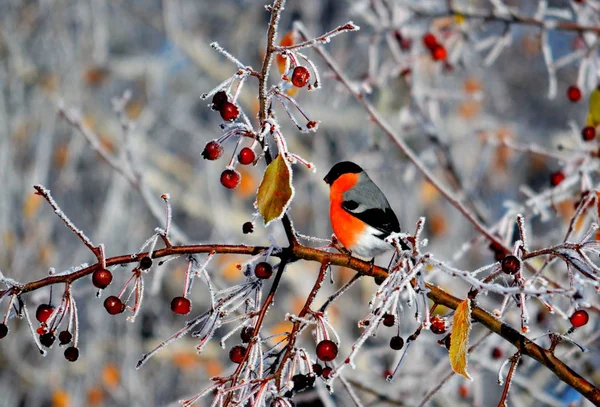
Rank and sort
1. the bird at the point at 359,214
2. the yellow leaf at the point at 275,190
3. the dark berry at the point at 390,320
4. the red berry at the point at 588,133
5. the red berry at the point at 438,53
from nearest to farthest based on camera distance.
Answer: the yellow leaf at the point at 275,190, the dark berry at the point at 390,320, the bird at the point at 359,214, the red berry at the point at 588,133, the red berry at the point at 438,53

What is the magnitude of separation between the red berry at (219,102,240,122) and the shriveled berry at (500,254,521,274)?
0.47 metres

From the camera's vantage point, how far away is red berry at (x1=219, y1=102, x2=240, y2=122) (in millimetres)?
948

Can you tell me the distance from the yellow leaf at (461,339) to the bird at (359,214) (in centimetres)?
33

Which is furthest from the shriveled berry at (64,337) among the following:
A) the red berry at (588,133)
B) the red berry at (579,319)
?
the red berry at (588,133)

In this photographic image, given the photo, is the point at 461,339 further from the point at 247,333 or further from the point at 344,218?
the point at 344,218

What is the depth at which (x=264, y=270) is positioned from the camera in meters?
1.02

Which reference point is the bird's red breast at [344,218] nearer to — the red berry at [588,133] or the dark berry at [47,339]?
the dark berry at [47,339]

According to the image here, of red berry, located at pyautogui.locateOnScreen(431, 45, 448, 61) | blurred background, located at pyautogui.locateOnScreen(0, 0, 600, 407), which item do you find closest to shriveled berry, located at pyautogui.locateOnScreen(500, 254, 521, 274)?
red berry, located at pyautogui.locateOnScreen(431, 45, 448, 61)

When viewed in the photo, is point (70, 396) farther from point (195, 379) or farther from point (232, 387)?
point (232, 387)

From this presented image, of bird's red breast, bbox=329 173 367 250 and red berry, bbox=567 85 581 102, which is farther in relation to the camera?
red berry, bbox=567 85 581 102

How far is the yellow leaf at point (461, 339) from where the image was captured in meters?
0.95

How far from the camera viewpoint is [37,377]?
180 inches

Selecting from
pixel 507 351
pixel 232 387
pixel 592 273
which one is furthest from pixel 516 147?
pixel 232 387

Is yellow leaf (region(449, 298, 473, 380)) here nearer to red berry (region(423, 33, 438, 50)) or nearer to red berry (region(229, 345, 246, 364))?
red berry (region(229, 345, 246, 364))
